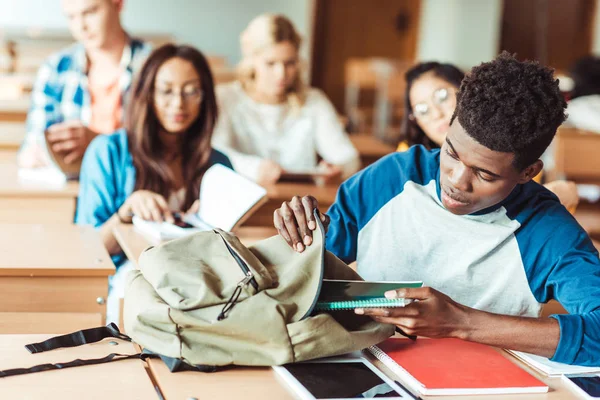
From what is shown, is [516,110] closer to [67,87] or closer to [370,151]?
[67,87]

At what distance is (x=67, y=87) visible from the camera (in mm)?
3350

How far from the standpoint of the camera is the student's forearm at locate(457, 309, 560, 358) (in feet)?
4.46

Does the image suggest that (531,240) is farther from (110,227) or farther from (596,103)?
(596,103)

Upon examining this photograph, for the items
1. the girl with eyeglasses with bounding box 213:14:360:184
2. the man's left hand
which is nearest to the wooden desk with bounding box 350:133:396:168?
the girl with eyeglasses with bounding box 213:14:360:184

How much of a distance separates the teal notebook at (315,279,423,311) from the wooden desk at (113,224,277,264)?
741mm

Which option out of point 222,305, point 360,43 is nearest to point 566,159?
point 222,305

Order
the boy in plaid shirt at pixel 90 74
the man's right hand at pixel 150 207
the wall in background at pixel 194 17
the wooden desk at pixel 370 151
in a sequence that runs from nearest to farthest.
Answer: the man's right hand at pixel 150 207, the boy in plaid shirt at pixel 90 74, the wooden desk at pixel 370 151, the wall in background at pixel 194 17

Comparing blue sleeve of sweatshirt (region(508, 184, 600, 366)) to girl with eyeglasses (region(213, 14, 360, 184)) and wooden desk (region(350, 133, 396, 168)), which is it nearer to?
girl with eyeglasses (region(213, 14, 360, 184))

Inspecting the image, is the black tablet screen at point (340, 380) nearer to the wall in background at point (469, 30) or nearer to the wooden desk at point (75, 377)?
the wooden desk at point (75, 377)

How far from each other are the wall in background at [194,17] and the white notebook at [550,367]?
6364 millimetres

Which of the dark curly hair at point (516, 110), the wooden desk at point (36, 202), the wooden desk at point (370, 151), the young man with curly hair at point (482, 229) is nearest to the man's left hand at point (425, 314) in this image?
the young man with curly hair at point (482, 229)

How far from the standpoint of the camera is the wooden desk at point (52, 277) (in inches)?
72.2

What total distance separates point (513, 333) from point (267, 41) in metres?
→ 2.33

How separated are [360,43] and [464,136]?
7385 mm
